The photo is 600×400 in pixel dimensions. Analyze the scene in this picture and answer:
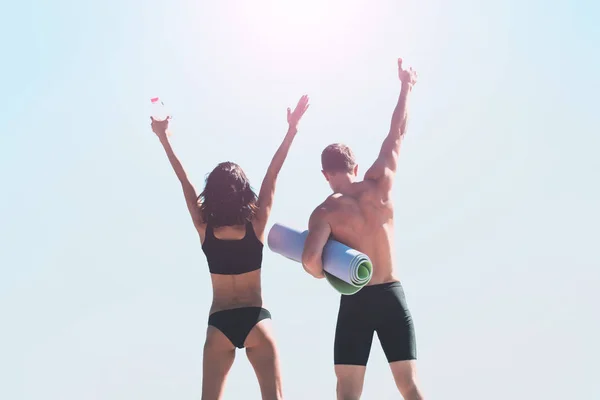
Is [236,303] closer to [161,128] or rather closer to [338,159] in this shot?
[338,159]

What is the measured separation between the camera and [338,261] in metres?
6.01

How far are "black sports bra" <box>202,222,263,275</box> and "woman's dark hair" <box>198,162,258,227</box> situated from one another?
104 mm

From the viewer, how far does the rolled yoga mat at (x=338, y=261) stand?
597 centimetres

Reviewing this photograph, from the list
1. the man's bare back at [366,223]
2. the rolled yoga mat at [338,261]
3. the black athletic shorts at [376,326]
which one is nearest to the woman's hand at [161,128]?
the rolled yoga mat at [338,261]

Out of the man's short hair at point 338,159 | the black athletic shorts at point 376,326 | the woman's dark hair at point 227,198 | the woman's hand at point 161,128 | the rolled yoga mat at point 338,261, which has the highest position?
the woman's hand at point 161,128

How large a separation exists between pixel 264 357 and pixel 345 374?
2.63ft

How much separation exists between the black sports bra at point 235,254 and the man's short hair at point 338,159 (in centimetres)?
87

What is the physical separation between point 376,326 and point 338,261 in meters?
0.76

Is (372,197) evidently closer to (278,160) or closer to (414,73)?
(278,160)

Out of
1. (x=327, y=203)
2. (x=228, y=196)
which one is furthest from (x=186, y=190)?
(x=327, y=203)

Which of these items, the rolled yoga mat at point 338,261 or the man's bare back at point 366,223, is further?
the man's bare back at point 366,223

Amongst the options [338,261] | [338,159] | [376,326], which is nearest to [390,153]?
[338,159]

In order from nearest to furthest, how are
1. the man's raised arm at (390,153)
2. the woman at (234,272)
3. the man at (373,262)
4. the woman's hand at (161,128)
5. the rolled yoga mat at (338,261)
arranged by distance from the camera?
the woman at (234,272), the rolled yoga mat at (338,261), the man at (373,262), the man's raised arm at (390,153), the woman's hand at (161,128)

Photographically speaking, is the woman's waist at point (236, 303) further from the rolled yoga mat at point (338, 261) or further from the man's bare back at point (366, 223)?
the man's bare back at point (366, 223)
